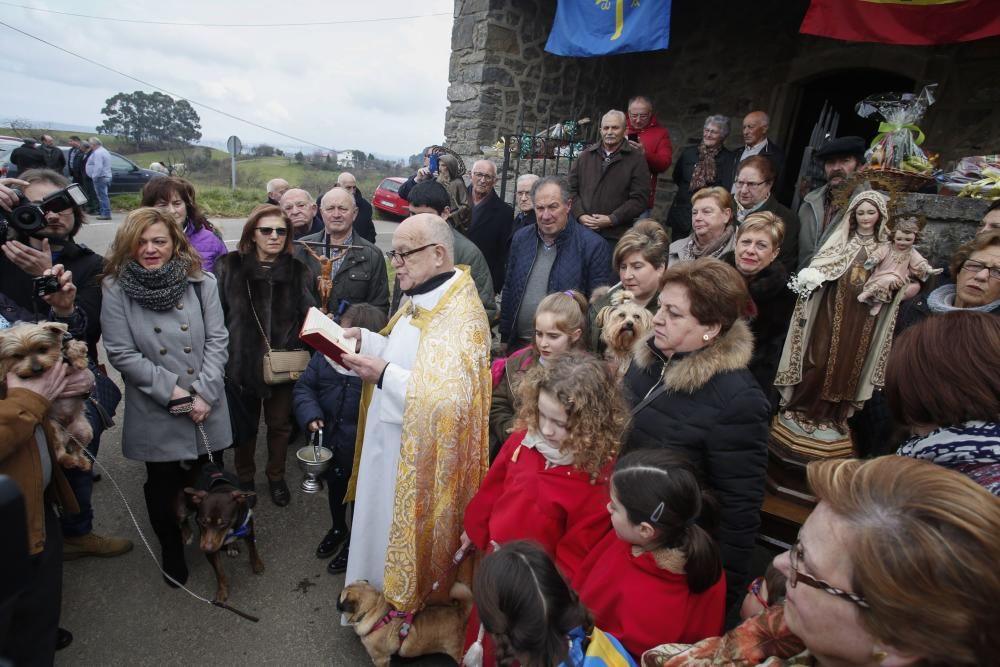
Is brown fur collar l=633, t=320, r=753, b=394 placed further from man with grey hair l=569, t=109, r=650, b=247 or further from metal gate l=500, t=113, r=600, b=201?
metal gate l=500, t=113, r=600, b=201

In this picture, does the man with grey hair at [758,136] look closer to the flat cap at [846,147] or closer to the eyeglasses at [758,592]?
the flat cap at [846,147]

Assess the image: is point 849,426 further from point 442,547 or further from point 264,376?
point 264,376

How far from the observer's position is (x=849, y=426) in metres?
3.05

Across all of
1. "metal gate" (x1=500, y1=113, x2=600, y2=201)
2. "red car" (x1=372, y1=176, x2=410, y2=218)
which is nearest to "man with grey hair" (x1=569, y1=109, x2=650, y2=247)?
"metal gate" (x1=500, y1=113, x2=600, y2=201)

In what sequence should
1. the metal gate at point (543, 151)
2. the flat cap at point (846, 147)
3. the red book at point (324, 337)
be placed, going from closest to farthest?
the red book at point (324, 337)
the flat cap at point (846, 147)
the metal gate at point (543, 151)

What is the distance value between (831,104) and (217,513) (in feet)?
31.7

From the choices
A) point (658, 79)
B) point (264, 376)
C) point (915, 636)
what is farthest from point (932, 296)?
point (658, 79)

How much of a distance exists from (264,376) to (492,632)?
2.54 metres

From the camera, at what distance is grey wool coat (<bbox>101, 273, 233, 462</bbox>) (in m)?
2.82

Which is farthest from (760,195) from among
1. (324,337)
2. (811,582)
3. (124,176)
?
(124,176)

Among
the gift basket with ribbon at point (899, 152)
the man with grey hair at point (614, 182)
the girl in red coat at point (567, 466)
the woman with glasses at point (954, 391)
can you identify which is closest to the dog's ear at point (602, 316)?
the girl in red coat at point (567, 466)

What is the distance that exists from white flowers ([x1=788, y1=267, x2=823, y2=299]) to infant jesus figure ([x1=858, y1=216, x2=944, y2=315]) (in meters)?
0.20

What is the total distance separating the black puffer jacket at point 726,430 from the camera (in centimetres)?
204

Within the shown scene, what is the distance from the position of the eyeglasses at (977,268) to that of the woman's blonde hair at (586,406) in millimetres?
1948
